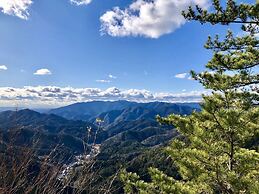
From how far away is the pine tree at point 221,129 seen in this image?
9195mm

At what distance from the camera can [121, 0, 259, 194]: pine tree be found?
9.20m

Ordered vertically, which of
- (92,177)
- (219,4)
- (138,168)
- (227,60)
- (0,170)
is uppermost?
(219,4)

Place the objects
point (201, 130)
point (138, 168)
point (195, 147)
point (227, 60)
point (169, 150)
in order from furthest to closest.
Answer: point (138, 168), point (227, 60), point (169, 150), point (195, 147), point (201, 130)

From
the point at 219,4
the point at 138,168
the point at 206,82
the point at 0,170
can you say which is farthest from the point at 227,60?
the point at 138,168

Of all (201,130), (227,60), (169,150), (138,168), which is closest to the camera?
(201,130)

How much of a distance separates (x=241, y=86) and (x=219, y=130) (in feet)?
8.72

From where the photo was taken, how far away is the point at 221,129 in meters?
10.2

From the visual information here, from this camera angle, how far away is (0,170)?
3555 mm

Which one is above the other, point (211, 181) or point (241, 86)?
point (241, 86)

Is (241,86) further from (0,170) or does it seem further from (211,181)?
(0,170)

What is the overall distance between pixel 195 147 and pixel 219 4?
516 centimetres

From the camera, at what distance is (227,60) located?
11562 mm

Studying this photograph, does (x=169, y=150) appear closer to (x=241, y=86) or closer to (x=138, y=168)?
(x=241, y=86)

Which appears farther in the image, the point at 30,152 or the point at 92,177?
the point at 92,177
